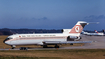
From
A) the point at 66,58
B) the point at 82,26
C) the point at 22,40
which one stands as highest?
the point at 82,26

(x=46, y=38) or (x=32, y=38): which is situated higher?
(x=32, y=38)

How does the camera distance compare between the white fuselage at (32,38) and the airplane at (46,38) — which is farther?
the airplane at (46,38)

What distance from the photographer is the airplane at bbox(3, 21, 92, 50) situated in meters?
46.2

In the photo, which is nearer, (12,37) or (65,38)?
(12,37)

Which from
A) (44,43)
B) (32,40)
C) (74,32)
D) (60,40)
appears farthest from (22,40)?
(74,32)

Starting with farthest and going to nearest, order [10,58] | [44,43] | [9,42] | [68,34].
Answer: [68,34] < [44,43] < [9,42] < [10,58]

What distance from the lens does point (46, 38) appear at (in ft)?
162

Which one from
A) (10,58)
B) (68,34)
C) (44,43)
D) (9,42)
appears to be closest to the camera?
(10,58)

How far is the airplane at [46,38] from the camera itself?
4616 centimetres

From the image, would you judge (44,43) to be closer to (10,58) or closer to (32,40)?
(32,40)

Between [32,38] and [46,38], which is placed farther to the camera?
[46,38]

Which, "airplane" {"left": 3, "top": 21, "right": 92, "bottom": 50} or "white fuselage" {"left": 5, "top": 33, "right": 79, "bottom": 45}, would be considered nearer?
"white fuselage" {"left": 5, "top": 33, "right": 79, "bottom": 45}

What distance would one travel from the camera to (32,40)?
47688 mm

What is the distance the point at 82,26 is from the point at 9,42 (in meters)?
23.5
